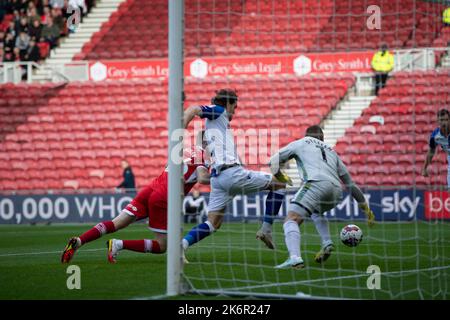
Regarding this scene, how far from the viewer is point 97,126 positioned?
2494 cm

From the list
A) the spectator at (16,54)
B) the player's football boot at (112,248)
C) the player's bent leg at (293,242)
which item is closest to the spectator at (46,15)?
the spectator at (16,54)

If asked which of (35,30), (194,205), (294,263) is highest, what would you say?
(35,30)

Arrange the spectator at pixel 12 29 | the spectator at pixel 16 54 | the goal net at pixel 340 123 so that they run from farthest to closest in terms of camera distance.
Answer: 1. the spectator at pixel 12 29
2. the spectator at pixel 16 54
3. the goal net at pixel 340 123

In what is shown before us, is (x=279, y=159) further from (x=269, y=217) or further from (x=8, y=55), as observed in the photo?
(x=8, y=55)

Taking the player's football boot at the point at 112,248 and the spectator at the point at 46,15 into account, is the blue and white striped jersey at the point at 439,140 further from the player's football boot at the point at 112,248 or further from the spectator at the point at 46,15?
the spectator at the point at 46,15

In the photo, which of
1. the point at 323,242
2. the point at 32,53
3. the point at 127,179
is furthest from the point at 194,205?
the point at 323,242

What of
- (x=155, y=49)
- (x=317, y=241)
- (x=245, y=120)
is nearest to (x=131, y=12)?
(x=155, y=49)

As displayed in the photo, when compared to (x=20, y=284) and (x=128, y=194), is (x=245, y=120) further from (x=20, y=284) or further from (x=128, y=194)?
(x=20, y=284)

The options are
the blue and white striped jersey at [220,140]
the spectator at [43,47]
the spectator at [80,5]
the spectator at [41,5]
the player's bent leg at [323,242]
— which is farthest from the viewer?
the spectator at [41,5]

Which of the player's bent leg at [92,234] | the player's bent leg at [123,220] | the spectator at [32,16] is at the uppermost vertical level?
the spectator at [32,16]

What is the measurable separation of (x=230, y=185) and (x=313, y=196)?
0.96m

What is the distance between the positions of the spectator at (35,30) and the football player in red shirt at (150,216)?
58.8ft

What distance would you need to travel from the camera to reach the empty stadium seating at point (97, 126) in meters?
22.9
